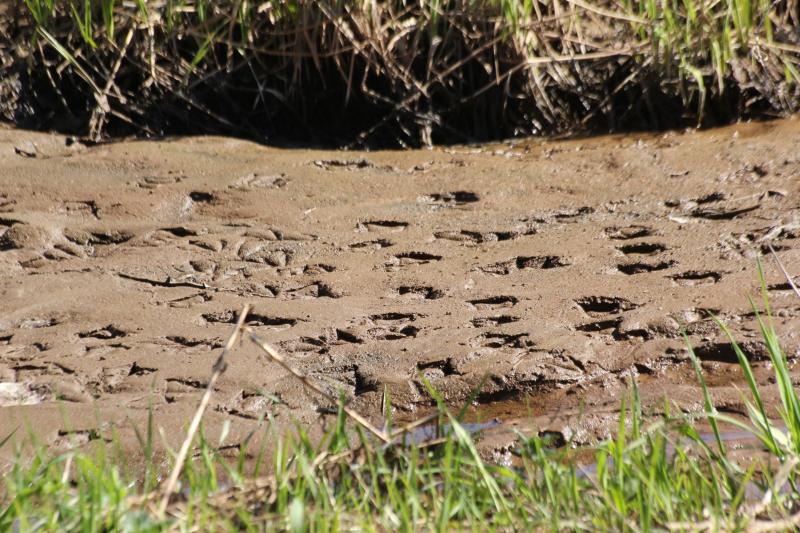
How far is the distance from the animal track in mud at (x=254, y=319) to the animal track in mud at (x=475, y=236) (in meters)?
0.81

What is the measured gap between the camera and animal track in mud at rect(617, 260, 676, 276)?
3209 millimetres

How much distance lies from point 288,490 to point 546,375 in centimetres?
106

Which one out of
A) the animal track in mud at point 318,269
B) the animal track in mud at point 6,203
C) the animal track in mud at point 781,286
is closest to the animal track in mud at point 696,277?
the animal track in mud at point 781,286

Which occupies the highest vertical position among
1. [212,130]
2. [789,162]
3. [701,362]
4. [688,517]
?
[212,130]

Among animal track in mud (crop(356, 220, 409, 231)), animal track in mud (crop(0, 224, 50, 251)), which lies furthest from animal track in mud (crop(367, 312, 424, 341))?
animal track in mud (crop(0, 224, 50, 251))

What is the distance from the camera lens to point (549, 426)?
2.39m

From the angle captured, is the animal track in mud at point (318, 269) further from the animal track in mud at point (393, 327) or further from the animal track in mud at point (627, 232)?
the animal track in mud at point (627, 232)

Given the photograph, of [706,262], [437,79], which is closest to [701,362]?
[706,262]

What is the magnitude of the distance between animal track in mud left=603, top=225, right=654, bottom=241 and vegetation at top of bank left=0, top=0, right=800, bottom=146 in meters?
1.40

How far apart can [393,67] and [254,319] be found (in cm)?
207

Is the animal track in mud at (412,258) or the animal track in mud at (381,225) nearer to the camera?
the animal track in mud at (412,258)

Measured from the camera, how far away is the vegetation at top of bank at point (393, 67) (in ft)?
15.2

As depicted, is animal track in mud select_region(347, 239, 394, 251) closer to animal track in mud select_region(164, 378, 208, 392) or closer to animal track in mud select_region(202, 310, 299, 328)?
animal track in mud select_region(202, 310, 299, 328)

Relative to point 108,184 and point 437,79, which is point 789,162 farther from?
point 108,184
